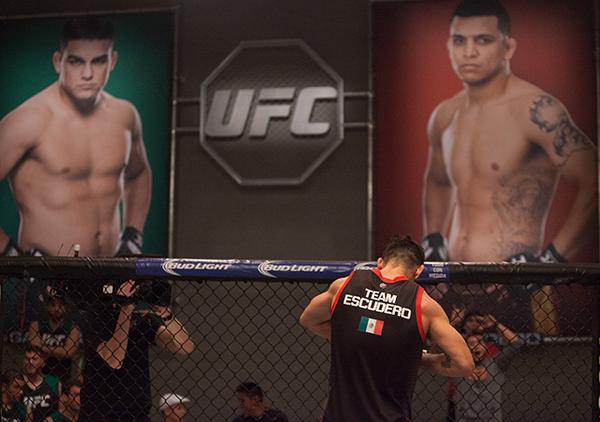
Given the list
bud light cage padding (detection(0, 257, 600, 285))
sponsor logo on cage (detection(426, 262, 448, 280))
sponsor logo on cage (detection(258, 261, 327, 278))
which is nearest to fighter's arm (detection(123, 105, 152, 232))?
bud light cage padding (detection(0, 257, 600, 285))

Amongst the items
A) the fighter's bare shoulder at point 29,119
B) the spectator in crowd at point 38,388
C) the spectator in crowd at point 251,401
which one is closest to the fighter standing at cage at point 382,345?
the spectator in crowd at point 38,388

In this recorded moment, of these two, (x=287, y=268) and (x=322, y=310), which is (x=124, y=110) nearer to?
(x=287, y=268)

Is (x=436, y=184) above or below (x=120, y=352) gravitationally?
above

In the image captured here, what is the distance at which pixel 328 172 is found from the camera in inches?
282

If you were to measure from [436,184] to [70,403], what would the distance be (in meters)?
4.28

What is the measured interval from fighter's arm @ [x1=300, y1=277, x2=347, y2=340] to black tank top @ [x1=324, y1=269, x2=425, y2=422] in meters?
0.05

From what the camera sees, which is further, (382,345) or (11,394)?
(11,394)

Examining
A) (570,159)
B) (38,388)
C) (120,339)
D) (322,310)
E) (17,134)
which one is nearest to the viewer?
(322,310)

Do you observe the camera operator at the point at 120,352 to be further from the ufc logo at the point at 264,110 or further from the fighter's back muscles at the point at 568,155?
the fighter's back muscles at the point at 568,155

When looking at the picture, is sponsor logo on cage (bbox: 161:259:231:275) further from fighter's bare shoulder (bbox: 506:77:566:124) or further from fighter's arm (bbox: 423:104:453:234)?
fighter's bare shoulder (bbox: 506:77:566:124)

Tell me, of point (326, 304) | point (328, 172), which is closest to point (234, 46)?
point (328, 172)

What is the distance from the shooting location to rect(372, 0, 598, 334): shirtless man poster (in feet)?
22.1

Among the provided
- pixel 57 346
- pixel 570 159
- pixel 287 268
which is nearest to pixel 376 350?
pixel 287 268

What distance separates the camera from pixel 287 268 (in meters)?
2.87
